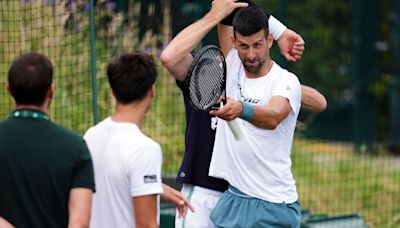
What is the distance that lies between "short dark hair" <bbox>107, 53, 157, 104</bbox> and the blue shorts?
1193 mm

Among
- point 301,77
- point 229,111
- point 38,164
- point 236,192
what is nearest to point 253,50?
point 229,111

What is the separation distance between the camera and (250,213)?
6.08 meters

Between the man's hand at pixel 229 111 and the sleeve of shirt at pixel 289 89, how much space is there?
1.38 ft

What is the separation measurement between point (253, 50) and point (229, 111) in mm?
597

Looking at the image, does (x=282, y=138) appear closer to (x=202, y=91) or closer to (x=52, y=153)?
(x=202, y=91)

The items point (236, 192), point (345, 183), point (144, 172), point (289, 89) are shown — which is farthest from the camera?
point (345, 183)

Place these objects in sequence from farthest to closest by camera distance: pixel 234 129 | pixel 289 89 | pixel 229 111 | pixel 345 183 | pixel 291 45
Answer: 1. pixel 345 183
2. pixel 291 45
3. pixel 289 89
4. pixel 234 129
5. pixel 229 111

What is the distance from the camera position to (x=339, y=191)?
1100 centimetres

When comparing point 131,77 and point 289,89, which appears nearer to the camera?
point 131,77

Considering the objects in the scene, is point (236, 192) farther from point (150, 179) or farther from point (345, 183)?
point (345, 183)

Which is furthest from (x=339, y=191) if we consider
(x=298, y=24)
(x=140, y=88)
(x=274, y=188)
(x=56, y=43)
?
(x=140, y=88)

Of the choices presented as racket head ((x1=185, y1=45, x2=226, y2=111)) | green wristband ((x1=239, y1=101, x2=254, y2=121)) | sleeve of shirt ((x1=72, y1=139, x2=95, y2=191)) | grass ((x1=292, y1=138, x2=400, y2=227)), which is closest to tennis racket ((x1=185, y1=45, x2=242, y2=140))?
racket head ((x1=185, y1=45, x2=226, y2=111))

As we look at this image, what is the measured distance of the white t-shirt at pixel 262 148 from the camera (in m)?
6.02

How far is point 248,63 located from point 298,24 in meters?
6.39
